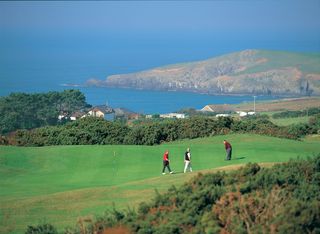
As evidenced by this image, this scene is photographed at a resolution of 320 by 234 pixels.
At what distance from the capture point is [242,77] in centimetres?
18212

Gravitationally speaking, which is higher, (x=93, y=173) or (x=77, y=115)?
(x=77, y=115)

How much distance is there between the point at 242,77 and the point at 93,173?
511ft

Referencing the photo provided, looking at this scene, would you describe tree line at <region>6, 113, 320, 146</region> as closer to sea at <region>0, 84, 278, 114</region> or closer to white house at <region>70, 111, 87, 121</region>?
white house at <region>70, 111, 87, 121</region>

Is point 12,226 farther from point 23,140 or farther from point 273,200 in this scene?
point 23,140

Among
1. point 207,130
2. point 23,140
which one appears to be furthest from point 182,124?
point 23,140

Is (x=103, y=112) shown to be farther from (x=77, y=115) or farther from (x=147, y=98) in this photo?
(x=147, y=98)

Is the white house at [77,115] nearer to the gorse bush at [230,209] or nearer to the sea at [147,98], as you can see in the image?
the sea at [147,98]

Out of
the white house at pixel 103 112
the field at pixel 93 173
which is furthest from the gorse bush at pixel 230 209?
the white house at pixel 103 112

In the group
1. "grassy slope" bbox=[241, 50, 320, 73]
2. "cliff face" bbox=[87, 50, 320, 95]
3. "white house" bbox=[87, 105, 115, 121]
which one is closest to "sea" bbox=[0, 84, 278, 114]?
"cliff face" bbox=[87, 50, 320, 95]

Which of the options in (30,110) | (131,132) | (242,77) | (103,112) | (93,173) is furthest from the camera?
(242,77)

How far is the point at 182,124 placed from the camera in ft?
138

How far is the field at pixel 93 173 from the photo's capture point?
20.4 meters

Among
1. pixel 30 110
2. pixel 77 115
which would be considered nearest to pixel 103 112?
pixel 77 115

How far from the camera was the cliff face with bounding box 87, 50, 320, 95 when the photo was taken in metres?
171
